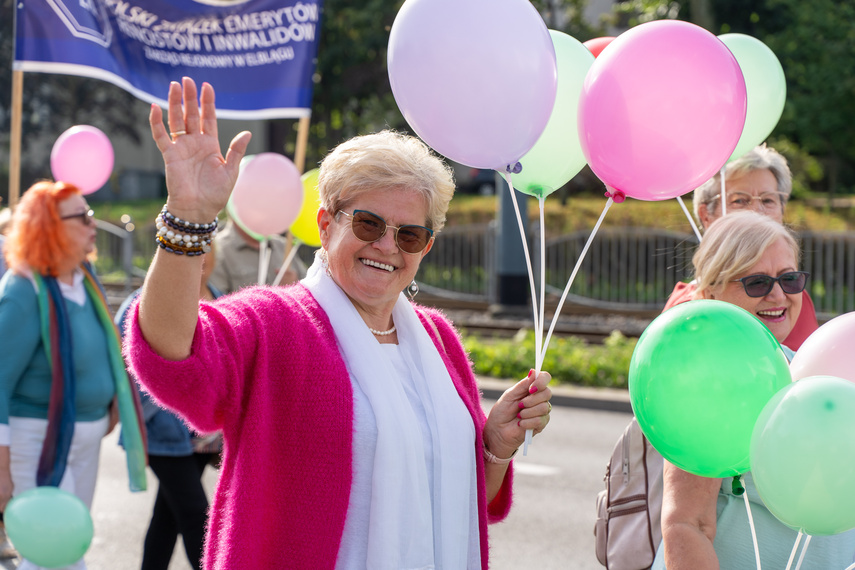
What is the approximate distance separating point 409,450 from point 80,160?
346 cm

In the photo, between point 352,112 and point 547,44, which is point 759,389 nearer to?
point 547,44

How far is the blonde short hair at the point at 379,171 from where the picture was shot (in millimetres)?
2098

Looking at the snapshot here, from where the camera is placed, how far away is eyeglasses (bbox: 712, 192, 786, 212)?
11.3 feet

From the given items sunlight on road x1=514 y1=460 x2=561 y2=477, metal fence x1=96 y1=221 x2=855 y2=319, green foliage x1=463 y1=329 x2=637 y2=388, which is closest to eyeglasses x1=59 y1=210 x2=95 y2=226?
sunlight on road x1=514 y1=460 x2=561 y2=477

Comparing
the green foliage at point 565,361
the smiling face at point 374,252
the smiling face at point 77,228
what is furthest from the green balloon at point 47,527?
the green foliage at point 565,361

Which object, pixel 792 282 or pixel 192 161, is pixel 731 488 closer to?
pixel 792 282

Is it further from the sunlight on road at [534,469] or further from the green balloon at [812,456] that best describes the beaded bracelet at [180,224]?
the sunlight on road at [534,469]

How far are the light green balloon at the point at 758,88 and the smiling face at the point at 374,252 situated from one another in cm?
165

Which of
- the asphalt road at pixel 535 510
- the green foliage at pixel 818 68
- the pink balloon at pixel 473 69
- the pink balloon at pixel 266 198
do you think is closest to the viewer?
the pink balloon at pixel 473 69

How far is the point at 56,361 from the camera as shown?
3.45 m

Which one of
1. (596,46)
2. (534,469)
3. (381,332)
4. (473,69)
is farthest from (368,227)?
(534,469)

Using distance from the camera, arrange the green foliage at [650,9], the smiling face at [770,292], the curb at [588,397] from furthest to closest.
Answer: the green foliage at [650,9] < the curb at [588,397] < the smiling face at [770,292]

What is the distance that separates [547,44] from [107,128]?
27.8 meters

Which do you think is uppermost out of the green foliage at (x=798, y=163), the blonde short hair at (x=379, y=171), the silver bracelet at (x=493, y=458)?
the blonde short hair at (x=379, y=171)
